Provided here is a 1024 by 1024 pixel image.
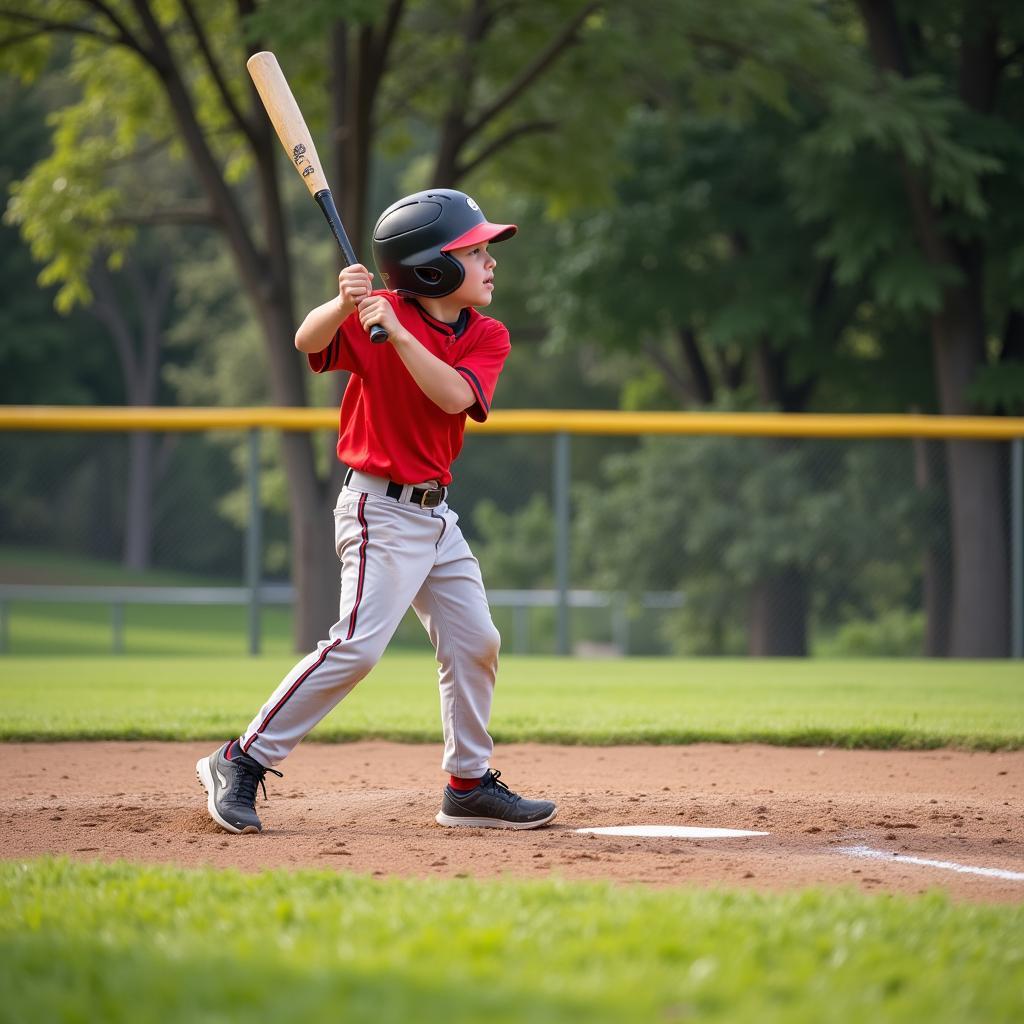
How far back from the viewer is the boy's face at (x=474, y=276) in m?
4.62

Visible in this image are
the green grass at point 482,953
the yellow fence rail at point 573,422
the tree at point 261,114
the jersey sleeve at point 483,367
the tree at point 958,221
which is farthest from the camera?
the tree at point 261,114

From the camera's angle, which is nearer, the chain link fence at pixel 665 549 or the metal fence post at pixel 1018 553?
the metal fence post at pixel 1018 553

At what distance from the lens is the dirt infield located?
12.9ft

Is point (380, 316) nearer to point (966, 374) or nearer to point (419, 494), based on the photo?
point (419, 494)

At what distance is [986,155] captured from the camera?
14.5m

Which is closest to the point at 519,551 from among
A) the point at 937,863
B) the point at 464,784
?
the point at 464,784

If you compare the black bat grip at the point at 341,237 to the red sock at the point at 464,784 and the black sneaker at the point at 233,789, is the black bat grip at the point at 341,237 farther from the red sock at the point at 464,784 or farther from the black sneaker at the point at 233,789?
the red sock at the point at 464,784

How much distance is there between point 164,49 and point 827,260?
8537 mm

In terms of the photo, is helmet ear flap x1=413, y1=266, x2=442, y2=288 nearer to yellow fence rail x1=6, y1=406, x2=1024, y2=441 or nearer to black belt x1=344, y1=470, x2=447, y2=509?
black belt x1=344, y1=470, x2=447, y2=509

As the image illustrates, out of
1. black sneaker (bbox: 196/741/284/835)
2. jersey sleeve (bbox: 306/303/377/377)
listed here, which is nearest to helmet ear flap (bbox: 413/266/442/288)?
jersey sleeve (bbox: 306/303/377/377)

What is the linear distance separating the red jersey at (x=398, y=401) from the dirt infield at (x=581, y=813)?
1182 millimetres

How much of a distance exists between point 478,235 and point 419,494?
2.82 feet

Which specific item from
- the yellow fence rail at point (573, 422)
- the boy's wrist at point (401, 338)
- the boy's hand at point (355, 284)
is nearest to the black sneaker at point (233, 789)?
the boy's wrist at point (401, 338)

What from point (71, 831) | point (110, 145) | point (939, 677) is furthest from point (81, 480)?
point (71, 831)
